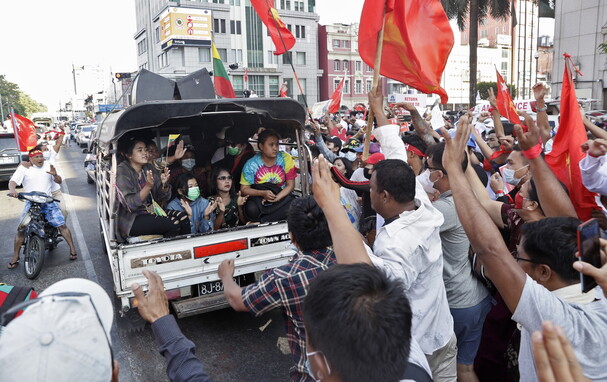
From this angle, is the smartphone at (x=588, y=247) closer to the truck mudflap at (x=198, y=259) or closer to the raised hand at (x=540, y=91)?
the raised hand at (x=540, y=91)

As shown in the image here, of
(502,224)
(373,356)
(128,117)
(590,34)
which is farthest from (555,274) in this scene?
(590,34)

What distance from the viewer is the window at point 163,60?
56.6 m

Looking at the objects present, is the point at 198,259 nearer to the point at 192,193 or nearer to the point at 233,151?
the point at 192,193

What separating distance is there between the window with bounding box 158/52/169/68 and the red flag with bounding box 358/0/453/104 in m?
55.8

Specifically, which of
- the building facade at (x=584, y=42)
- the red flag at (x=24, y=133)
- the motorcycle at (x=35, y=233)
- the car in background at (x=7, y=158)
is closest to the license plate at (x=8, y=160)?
the car in background at (x=7, y=158)

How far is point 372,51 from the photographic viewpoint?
443cm

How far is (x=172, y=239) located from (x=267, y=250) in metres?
1.00

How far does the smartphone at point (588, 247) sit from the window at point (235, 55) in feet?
184

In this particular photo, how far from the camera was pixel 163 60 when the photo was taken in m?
58.4

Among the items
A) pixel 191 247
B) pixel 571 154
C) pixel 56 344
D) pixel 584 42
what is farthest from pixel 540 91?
pixel 584 42

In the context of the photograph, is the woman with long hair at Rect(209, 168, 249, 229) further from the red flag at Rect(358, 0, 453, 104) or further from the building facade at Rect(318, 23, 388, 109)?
the building facade at Rect(318, 23, 388, 109)

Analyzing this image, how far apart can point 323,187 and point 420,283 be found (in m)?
0.96

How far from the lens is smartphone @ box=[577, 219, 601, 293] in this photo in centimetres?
155

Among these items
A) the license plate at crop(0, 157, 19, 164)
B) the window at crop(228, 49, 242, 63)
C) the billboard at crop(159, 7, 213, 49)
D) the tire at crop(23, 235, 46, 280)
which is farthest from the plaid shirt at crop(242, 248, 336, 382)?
the window at crop(228, 49, 242, 63)
